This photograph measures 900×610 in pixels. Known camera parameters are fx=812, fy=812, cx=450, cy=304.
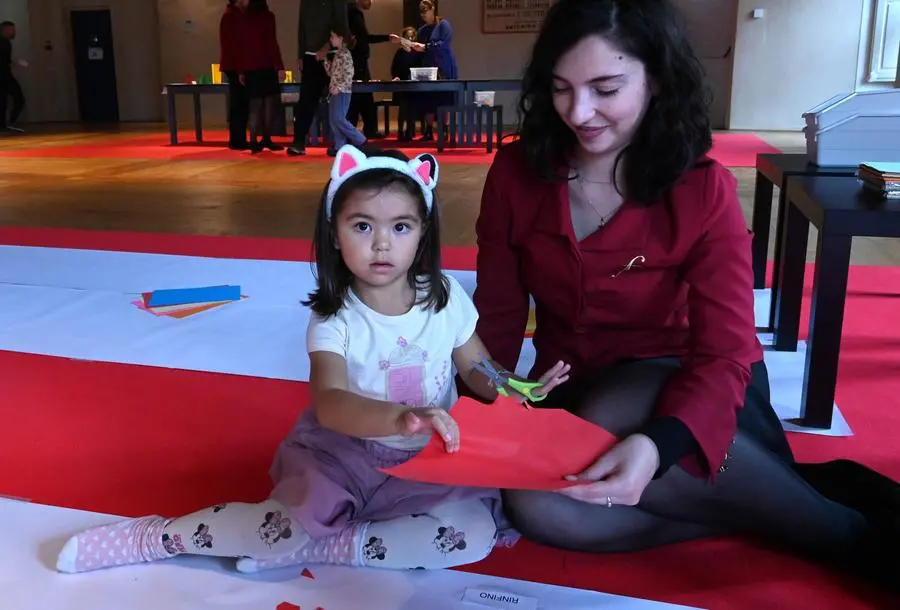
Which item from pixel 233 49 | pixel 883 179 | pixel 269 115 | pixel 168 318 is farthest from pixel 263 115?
pixel 883 179

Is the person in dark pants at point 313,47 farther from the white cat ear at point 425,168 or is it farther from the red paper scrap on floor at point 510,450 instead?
the red paper scrap on floor at point 510,450

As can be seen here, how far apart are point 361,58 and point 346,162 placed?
7072mm

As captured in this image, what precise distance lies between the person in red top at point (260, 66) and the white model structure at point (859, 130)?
18.2 feet

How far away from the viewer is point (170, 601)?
1083 millimetres

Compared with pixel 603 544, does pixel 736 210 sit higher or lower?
higher

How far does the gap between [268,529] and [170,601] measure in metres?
0.15

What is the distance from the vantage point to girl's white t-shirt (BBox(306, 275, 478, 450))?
45.0 inches

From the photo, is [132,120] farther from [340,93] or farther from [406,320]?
[406,320]

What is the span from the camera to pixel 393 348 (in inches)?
46.2

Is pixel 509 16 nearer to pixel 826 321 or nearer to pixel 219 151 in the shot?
pixel 219 151

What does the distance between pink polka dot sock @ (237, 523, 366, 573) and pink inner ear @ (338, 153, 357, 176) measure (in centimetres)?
51

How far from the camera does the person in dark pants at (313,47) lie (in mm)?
6309

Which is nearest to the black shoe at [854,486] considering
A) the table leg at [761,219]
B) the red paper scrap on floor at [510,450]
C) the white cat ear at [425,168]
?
the red paper scrap on floor at [510,450]

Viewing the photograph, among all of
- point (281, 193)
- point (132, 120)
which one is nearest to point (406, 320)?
point (281, 193)
